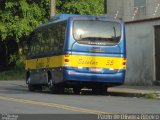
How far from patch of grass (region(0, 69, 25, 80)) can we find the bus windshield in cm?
2474

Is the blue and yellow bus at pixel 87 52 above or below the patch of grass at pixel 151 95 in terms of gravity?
above

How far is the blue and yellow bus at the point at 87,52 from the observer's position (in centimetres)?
2402

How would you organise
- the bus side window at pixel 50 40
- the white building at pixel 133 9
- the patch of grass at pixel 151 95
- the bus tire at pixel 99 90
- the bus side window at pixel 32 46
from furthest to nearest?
the white building at pixel 133 9
the bus side window at pixel 32 46
the bus tire at pixel 99 90
the bus side window at pixel 50 40
the patch of grass at pixel 151 95

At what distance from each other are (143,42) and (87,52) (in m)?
6.67

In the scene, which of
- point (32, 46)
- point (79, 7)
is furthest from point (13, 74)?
point (32, 46)

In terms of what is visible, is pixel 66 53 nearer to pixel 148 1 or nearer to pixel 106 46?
pixel 106 46

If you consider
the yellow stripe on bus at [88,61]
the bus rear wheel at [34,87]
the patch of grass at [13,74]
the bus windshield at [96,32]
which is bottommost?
the patch of grass at [13,74]

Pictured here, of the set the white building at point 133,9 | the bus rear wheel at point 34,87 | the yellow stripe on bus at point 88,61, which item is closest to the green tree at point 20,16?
the white building at point 133,9

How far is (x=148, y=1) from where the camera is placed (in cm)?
3178

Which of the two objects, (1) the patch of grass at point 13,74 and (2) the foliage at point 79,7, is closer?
(2) the foliage at point 79,7

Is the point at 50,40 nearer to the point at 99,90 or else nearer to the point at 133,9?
the point at 99,90

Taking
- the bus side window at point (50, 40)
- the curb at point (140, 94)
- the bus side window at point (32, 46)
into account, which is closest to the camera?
the curb at point (140, 94)

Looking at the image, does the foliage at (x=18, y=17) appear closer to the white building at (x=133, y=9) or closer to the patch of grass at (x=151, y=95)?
the white building at (x=133, y=9)

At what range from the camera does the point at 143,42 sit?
30.1 meters
